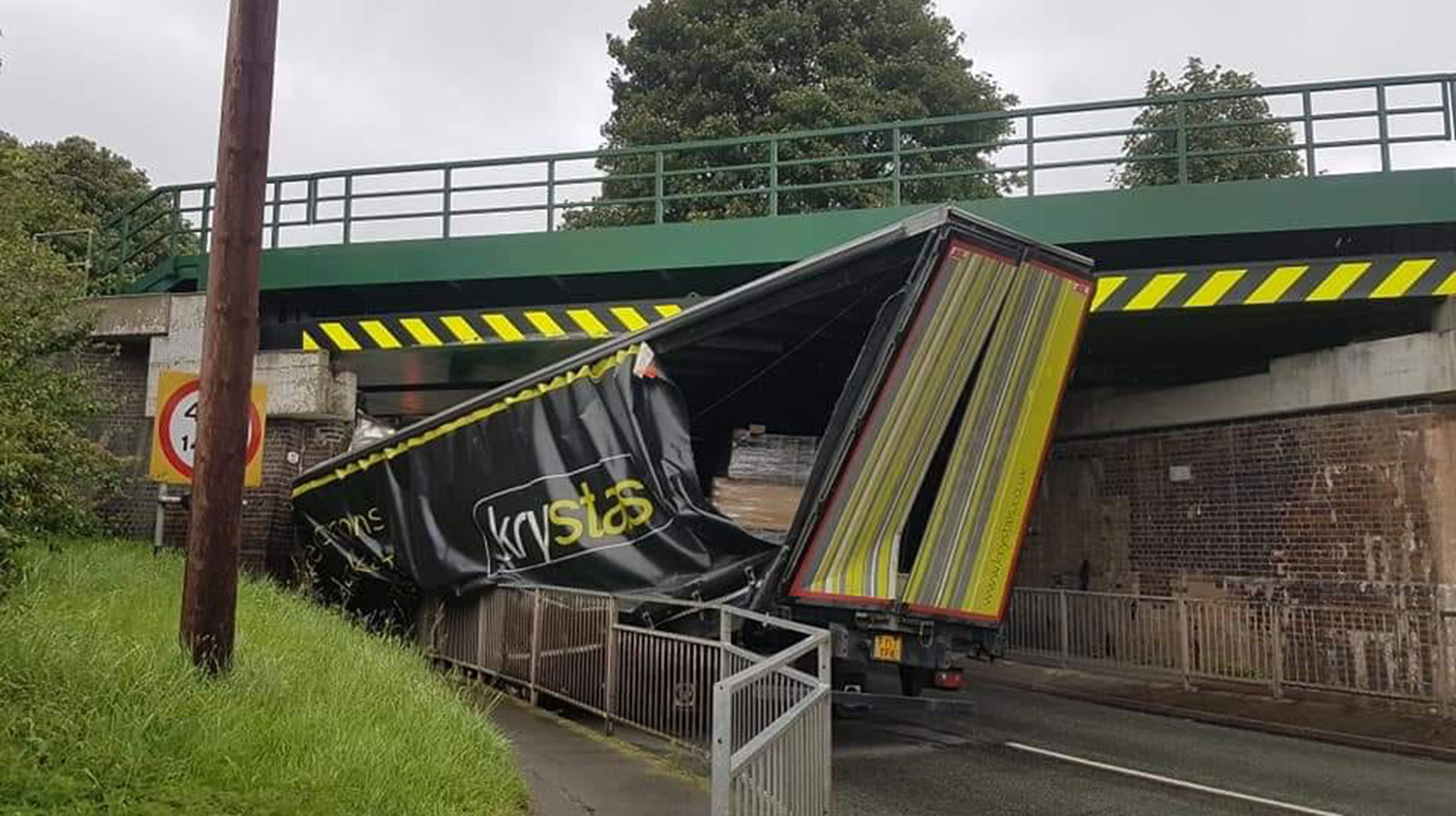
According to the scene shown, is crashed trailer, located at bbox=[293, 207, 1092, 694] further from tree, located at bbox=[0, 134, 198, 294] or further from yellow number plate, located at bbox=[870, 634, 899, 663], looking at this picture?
tree, located at bbox=[0, 134, 198, 294]

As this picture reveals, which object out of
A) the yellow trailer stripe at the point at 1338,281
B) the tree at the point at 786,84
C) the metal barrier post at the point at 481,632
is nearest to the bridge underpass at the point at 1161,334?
the yellow trailer stripe at the point at 1338,281

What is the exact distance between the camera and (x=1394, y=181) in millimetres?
11250

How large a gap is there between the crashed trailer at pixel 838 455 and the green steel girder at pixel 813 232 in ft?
9.24

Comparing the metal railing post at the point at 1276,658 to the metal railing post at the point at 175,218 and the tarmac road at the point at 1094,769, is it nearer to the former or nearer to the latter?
the tarmac road at the point at 1094,769

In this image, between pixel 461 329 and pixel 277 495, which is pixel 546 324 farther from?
pixel 277 495

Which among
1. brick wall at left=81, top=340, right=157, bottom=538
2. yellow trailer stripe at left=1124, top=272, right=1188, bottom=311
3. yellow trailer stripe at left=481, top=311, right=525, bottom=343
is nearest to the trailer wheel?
yellow trailer stripe at left=1124, top=272, right=1188, bottom=311

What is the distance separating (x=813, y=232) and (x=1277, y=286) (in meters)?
4.75

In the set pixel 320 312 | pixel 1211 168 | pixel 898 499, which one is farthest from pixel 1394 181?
pixel 1211 168

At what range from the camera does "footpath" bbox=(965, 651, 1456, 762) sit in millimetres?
9836

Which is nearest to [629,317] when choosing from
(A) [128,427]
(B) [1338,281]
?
(A) [128,427]

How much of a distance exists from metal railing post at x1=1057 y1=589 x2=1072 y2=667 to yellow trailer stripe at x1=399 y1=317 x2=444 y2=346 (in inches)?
321

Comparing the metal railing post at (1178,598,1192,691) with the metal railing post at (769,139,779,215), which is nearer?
the metal railing post at (1178,598,1192,691)

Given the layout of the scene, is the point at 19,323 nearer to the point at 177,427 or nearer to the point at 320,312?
the point at 177,427

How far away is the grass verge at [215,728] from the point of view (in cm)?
444
